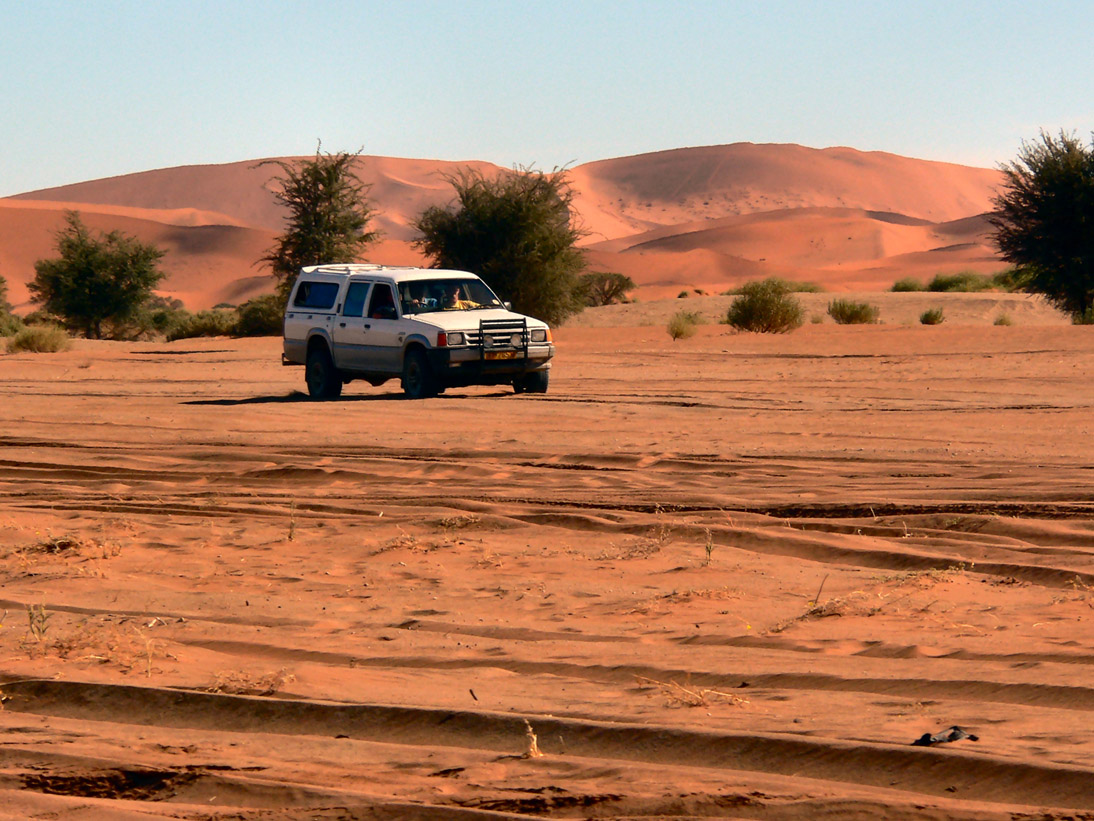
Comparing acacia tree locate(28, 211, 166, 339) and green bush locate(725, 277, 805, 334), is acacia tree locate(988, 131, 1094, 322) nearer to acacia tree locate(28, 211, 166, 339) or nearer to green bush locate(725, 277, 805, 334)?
green bush locate(725, 277, 805, 334)

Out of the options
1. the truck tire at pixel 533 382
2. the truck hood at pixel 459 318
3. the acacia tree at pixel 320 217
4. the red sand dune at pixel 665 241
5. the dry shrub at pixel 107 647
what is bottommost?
the dry shrub at pixel 107 647

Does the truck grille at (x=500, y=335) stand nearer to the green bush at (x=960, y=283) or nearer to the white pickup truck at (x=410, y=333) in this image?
the white pickup truck at (x=410, y=333)

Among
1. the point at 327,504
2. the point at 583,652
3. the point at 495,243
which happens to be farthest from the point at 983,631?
the point at 495,243

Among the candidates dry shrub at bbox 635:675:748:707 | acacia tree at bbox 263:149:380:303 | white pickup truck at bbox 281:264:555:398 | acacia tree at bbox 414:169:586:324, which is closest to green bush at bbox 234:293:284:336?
acacia tree at bbox 263:149:380:303

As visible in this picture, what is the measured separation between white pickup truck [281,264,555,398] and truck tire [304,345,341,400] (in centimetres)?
1

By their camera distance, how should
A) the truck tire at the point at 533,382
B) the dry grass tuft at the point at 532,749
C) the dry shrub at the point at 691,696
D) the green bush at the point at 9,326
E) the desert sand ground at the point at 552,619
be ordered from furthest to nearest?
the green bush at the point at 9,326
the truck tire at the point at 533,382
the dry shrub at the point at 691,696
the dry grass tuft at the point at 532,749
the desert sand ground at the point at 552,619

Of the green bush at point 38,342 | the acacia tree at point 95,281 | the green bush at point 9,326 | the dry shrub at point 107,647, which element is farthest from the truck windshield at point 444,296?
the acacia tree at point 95,281

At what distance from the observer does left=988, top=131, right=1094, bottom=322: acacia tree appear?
40094 millimetres

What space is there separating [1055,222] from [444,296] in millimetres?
27366

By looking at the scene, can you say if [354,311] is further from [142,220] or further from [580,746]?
[142,220]

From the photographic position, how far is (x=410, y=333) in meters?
18.8

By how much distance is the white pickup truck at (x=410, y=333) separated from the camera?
1861 cm

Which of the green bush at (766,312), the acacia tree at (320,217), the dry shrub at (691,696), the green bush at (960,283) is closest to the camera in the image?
the dry shrub at (691,696)

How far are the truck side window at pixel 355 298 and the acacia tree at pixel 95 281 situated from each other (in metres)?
33.4
